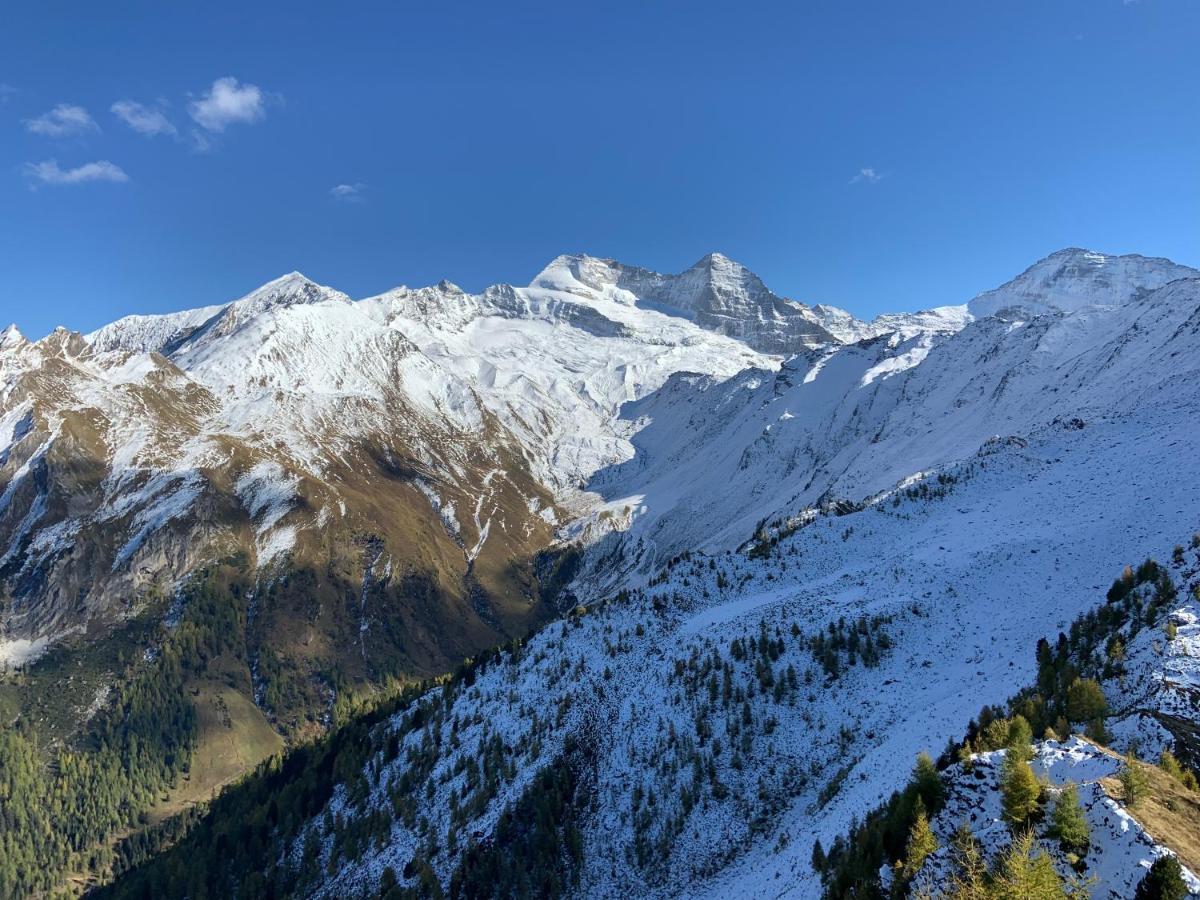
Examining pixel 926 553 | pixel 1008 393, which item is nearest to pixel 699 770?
pixel 926 553

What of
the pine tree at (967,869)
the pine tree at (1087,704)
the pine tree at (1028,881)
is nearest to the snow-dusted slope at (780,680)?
the pine tree at (1087,704)

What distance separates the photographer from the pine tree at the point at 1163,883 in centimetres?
1995

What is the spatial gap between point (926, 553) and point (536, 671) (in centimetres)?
4297

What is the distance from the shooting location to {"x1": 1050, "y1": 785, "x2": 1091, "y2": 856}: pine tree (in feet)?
73.8

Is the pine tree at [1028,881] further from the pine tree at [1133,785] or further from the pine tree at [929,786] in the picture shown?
the pine tree at [929,786]

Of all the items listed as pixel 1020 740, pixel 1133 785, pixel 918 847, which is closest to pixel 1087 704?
pixel 1020 740

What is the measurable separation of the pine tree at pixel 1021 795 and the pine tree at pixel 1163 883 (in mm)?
3445

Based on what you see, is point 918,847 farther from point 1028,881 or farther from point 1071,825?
point 1028,881

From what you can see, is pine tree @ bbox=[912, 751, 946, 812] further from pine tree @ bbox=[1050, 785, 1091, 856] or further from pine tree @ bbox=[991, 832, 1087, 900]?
Answer: pine tree @ bbox=[991, 832, 1087, 900]

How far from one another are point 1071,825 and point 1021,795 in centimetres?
164

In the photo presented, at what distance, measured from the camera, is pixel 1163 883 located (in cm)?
2014

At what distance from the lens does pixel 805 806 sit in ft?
175

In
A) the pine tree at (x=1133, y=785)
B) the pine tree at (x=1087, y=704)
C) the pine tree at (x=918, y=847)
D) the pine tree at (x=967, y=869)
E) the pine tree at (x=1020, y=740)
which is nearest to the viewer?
the pine tree at (x=967, y=869)

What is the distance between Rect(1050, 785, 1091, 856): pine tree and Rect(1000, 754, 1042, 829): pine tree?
1.02 meters
